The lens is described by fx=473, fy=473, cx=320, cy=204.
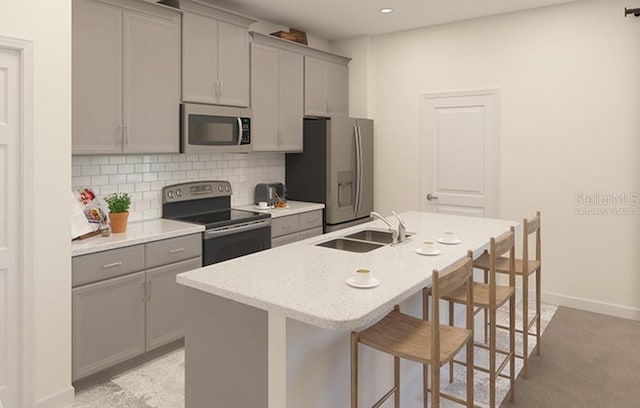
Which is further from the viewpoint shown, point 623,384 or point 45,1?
point 623,384

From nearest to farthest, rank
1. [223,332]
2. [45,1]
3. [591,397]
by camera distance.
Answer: [223,332]
[45,1]
[591,397]

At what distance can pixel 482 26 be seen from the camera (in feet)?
15.5

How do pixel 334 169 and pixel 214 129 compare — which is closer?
pixel 214 129

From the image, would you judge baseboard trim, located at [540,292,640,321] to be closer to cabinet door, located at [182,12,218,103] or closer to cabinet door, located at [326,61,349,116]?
cabinet door, located at [326,61,349,116]

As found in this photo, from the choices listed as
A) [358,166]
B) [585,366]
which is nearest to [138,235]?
[358,166]

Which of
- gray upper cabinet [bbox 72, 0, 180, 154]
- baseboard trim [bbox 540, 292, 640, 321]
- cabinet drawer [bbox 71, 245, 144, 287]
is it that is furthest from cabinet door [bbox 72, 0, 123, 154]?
baseboard trim [bbox 540, 292, 640, 321]

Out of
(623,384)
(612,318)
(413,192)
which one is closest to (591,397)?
(623,384)

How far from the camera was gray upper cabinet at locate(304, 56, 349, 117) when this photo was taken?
16.2 feet

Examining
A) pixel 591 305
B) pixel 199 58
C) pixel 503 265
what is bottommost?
pixel 591 305

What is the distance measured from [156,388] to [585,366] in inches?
113

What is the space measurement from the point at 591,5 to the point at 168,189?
4.01m

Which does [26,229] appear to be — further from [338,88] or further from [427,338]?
[338,88]

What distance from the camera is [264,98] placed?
4418mm

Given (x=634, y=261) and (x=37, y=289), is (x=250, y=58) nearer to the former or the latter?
(x=37, y=289)
